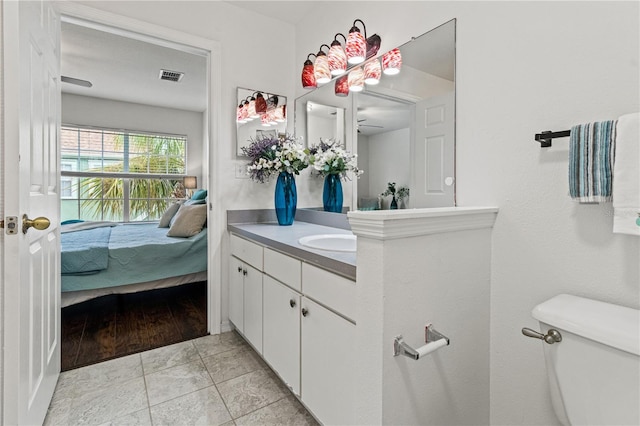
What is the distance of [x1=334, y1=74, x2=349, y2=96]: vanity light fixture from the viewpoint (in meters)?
2.03

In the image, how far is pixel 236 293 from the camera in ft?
7.18

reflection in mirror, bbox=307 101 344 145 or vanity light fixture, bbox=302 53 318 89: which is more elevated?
vanity light fixture, bbox=302 53 318 89

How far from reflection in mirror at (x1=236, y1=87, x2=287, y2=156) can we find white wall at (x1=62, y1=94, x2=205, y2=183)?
11.6ft

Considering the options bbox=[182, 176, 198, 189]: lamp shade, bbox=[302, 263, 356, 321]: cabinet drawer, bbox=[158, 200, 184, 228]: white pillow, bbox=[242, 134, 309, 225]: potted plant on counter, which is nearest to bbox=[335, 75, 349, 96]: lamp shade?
bbox=[242, 134, 309, 225]: potted plant on counter

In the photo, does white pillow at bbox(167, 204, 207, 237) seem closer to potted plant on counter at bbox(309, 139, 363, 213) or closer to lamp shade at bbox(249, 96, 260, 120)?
lamp shade at bbox(249, 96, 260, 120)

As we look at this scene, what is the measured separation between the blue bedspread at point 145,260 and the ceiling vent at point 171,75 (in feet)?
6.36

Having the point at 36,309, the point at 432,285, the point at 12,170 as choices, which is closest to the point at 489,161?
the point at 432,285

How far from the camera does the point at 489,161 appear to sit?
1.26 meters

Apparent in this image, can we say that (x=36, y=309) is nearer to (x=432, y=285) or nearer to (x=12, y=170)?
(x=12, y=170)

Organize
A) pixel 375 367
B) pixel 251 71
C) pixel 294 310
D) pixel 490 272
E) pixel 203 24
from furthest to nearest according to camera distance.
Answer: pixel 251 71 < pixel 203 24 < pixel 294 310 < pixel 490 272 < pixel 375 367

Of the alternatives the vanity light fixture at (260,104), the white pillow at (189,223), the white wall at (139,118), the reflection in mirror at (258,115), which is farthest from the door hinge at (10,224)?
the white wall at (139,118)

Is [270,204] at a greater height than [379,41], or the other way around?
[379,41]

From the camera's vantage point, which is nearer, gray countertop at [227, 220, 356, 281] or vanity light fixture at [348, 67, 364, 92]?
gray countertop at [227, 220, 356, 281]

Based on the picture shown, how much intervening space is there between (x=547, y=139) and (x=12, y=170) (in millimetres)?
1710
